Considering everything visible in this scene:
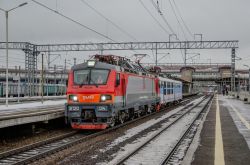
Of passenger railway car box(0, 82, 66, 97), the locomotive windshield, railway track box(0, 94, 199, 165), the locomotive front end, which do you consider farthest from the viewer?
passenger railway car box(0, 82, 66, 97)

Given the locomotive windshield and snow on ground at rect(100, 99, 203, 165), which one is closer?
snow on ground at rect(100, 99, 203, 165)

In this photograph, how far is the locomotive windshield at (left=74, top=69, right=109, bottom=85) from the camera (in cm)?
1717

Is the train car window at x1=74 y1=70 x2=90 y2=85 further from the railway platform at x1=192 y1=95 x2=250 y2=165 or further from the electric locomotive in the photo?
the railway platform at x1=192 y1=95 x2=250 y2=165

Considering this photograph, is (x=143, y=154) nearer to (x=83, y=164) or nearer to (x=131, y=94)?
(x=83, y=164)

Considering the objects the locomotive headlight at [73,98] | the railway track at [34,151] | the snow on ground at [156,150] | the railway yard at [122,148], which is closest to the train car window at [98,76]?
the locomotive headlight at [73,98]

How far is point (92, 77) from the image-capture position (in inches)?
682

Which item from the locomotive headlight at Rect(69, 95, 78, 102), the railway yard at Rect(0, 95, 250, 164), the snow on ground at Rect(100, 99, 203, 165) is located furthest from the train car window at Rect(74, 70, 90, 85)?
the snow on ground at Rect(100, 99, 203, 165)

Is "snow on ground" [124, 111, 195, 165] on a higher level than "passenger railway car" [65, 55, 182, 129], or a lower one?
lower

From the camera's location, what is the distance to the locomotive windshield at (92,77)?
17.2 metres

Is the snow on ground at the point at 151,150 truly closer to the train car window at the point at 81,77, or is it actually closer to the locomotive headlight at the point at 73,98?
the locomotive headlight at the point at 73,98

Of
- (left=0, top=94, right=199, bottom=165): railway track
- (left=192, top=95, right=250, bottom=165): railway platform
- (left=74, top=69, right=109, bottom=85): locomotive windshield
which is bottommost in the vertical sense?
(left=192, top=95, right=250, bottom=165): railway platform

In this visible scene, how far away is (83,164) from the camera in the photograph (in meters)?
10.1

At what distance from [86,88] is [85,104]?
0.74 meters

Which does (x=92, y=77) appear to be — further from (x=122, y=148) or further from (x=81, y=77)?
(x=122, y=148)
